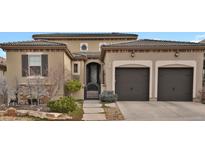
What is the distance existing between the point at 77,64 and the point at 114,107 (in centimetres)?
239

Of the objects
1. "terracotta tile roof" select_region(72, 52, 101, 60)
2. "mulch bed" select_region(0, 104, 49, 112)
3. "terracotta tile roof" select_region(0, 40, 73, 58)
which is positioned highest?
"terracotta tile roof" select_region(0, 40, 73, 58)

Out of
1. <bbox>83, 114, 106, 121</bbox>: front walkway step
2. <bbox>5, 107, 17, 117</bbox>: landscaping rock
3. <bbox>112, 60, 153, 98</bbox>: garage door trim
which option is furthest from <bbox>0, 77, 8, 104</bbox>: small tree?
<bbox>112, 60, 153, 98</bbox>: garage door trim

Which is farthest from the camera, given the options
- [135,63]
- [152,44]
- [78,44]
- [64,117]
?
[78,44]

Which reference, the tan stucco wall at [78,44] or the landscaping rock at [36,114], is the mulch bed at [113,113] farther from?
the tan stucco wall at [78,44]

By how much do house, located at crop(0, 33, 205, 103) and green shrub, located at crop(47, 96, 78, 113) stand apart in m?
0.35

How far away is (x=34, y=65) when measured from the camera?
22.9ft

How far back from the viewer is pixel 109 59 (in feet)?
25.2

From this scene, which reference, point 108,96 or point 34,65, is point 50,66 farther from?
point 108,96

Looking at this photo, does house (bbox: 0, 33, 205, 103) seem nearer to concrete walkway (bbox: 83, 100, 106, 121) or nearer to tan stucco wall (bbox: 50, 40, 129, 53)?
tan stucco wall (bbox: 50, 40, 129, 53)

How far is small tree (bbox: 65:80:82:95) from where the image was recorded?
6473 millimetres

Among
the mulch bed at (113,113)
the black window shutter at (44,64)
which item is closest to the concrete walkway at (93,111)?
the mulch bed at (113,113)

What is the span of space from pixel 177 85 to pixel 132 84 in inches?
76.7

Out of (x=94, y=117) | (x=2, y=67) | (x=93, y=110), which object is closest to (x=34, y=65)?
(x=2, y=67)
